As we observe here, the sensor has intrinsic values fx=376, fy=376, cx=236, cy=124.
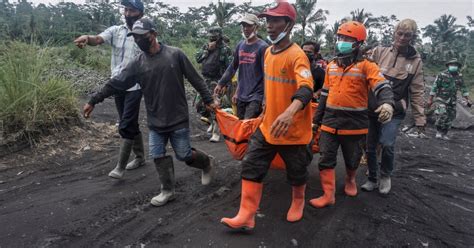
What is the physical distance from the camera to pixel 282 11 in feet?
10.6

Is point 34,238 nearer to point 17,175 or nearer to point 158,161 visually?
point 158,161

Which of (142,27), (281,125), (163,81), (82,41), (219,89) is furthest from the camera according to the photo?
(219,89)

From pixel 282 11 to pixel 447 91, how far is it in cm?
826

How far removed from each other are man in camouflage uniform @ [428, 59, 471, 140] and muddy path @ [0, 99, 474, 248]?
170 inches

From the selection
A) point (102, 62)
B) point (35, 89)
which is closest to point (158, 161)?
point (35, 89)

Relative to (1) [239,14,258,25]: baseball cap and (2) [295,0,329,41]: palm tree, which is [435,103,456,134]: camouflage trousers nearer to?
(1) [239,14,258,25]: baseball cap

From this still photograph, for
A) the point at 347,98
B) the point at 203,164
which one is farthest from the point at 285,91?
the point at 203,164

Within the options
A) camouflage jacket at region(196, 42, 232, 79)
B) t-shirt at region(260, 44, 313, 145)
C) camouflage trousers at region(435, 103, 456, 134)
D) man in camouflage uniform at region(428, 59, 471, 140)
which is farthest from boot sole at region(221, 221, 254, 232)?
camouflage trousers at region(435, 103, 456, 134)

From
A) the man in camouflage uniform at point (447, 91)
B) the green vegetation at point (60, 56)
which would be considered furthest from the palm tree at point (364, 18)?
the man in camouflage uniform at point (447, 91)

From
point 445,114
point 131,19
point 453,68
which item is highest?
point 131,19

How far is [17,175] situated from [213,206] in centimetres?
259

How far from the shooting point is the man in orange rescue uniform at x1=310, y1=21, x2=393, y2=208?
402cm

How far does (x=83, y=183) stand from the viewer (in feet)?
14.9

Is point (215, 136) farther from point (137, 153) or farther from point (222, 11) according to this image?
point (222, 11)
